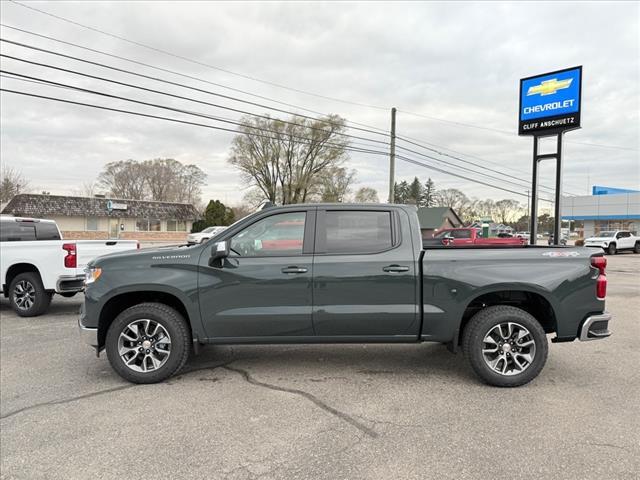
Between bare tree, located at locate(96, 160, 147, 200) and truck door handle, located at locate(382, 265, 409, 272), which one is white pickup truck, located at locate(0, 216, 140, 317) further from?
bare tree, located at locate(96, 160, 147, 200)

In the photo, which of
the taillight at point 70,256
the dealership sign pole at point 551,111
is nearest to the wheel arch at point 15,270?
the taillight at point 70,256

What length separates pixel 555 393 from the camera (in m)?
4.11

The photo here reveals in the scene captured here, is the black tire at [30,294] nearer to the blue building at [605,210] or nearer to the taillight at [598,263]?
the taillight at [598,263]

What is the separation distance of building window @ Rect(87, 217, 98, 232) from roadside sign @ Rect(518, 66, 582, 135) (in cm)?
4469

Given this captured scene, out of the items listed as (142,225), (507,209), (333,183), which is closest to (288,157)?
(333,183)

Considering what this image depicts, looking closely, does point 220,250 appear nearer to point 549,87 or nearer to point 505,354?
point 505,354

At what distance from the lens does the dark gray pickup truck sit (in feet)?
13.8

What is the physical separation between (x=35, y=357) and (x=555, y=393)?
591 cm

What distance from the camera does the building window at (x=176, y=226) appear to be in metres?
52.8

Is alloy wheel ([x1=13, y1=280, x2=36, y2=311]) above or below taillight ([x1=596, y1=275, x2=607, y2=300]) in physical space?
below

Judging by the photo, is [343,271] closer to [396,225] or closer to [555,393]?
[396,225]

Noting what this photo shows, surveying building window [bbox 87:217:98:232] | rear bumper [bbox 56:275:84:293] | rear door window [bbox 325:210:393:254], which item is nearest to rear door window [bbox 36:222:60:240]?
rear bumper [bbox 56:275:84:293]

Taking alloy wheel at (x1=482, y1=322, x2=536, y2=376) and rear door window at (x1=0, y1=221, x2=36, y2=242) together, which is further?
rear door window at (x1=0, y1=221, x2=36, y2=242)

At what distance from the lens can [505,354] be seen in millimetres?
4215
